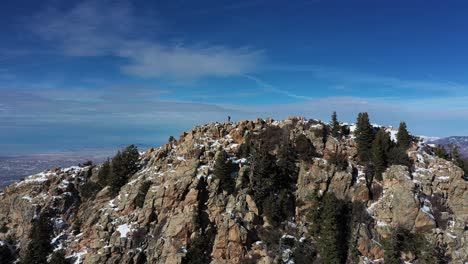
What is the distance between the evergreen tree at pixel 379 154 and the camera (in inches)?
1957

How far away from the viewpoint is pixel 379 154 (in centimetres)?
5000

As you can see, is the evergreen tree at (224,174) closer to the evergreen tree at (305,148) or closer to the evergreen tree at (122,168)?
the evergreen tree at (305,148)

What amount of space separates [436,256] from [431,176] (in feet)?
45.2

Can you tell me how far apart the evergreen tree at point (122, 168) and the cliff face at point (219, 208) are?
2046mm

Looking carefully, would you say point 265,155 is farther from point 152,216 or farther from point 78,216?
point 78,216

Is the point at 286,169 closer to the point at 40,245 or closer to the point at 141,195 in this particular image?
the point at 141,195

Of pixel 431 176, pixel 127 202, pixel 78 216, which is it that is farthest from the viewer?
pixel 78 216

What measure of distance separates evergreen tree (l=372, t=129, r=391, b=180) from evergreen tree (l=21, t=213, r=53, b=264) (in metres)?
55.5

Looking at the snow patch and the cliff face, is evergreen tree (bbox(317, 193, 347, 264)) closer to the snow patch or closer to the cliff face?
the cliff face

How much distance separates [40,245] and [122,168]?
1844 centimetres

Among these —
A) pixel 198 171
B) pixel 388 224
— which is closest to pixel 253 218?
pixel 198 171

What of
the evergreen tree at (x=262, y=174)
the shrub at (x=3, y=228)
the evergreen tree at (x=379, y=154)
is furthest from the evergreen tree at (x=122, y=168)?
the evergreen tree at (x=379, y=154)

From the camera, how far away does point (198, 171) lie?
174 ft

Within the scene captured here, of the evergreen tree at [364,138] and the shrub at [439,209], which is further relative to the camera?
the evergreen tree at [364,138]
